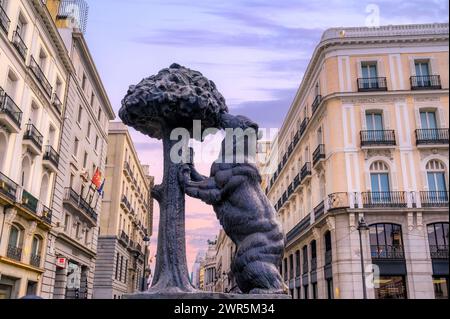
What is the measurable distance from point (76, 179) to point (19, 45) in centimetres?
1063

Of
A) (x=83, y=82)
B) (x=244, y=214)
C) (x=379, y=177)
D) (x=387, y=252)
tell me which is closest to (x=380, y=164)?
(x=379, y=177)

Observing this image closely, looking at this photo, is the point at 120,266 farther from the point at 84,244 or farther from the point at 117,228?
the point at 84,244

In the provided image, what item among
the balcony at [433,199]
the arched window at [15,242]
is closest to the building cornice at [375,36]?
the balcony at [433,199]

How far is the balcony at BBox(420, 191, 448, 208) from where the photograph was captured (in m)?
21.7

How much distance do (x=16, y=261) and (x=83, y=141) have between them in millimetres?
11341

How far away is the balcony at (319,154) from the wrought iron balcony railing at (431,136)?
16.9 ft

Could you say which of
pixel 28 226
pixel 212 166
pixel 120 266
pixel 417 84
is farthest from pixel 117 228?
pixel 212 166

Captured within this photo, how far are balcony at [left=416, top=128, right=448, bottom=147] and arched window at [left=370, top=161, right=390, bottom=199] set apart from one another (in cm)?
219

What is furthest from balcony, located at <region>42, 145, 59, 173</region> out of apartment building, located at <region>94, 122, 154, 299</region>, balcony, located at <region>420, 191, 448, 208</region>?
balcony, located at <region>420, 191, 448, 208</region>

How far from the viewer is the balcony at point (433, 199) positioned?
21656 mm

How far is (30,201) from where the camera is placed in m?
18.3

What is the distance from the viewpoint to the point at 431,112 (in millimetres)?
23609

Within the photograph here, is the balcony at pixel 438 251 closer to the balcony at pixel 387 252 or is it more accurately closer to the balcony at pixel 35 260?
the balcony at pixel 387 252

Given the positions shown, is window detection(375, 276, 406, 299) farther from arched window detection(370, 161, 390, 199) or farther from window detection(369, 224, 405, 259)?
arched window detection(370, 161, 390, 199)
